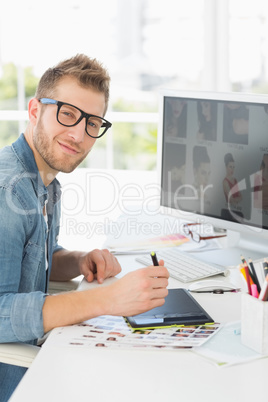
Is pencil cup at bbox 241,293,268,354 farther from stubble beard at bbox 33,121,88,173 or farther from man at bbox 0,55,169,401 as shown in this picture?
stubble beard at bbox 33,121,88,173

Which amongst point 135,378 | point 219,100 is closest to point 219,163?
point 219,100

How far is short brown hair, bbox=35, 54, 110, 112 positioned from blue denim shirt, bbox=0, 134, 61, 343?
17 cm

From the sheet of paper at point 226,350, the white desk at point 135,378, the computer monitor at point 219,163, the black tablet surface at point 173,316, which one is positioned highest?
the computer monitor at point 219,163

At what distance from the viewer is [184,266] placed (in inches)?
64.9

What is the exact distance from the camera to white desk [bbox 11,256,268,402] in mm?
952

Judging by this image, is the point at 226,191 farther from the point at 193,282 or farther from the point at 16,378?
the point at 16,378

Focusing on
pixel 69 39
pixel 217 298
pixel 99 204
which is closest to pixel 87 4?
pixel 69 39

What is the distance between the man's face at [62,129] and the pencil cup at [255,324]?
68 cm

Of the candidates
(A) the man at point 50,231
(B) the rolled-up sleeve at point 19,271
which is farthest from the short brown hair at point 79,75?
(B) the rolled-up sleeve at point 19,271

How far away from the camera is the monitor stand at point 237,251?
5.65 feet

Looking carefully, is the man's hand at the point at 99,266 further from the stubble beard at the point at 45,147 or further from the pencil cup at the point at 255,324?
the pencil cup at the point at 255,324

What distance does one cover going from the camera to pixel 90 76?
1562mm

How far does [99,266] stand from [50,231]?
0.64ft

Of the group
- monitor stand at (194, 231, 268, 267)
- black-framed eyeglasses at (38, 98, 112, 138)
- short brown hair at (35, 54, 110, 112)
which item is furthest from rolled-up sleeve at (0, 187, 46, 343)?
monitor stand at (194, 231, 268, 267)
